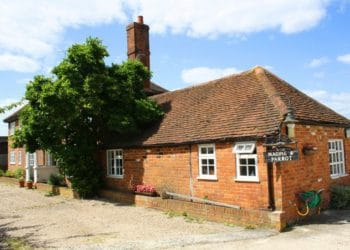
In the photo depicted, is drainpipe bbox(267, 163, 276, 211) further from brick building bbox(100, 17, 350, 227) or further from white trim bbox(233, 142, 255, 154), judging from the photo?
white trim bbox(233, 142, 255, 154)

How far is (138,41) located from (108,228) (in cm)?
1477

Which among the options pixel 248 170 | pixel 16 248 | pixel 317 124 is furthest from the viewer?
pixel 317 124

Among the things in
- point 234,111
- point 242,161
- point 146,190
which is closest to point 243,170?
point 242,161

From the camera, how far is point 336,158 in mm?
14766

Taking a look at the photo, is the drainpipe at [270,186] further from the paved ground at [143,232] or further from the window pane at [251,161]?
the paved ground at [143,232]

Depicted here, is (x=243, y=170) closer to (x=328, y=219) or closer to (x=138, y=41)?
(x=328, y=219)

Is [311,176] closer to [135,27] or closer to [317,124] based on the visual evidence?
[317,124]

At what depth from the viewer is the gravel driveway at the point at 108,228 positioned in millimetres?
9797

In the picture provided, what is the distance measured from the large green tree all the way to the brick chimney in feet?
15.2

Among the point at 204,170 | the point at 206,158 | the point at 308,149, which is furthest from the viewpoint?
the point at 204,170

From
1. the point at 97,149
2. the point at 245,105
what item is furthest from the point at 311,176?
the point at 97,149

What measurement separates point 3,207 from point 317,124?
45.6ft

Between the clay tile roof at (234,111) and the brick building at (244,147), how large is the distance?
4cm

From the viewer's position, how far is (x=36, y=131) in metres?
17.6
